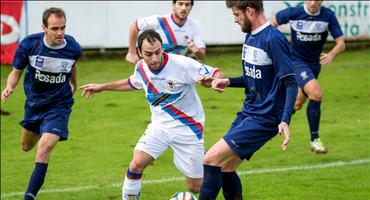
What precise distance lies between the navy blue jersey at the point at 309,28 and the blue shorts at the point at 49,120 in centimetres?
452

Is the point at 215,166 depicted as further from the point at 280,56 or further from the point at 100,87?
the point at 100,87

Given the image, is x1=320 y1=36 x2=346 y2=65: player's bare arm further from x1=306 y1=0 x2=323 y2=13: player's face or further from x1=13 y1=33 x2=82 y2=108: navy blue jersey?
x1=13 y1=33 x2=82 y2=108: navy blue jersey

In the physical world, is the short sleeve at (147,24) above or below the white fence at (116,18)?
above

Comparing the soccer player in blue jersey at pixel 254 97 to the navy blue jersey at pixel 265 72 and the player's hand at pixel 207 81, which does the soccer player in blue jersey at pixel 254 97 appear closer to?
the navy blue jersey at pixel 265 72

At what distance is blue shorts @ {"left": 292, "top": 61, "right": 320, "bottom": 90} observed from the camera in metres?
13.4

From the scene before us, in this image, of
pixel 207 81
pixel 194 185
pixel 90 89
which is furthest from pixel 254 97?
pixel 90 89

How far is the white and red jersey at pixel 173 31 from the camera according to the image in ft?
40.5

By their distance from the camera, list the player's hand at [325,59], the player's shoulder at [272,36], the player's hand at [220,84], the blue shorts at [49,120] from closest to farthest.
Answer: the player's shoulder at [272,36] < the player's hand at [220,84] < the blue shorts at [49,120] < the player's hand at [325,59]

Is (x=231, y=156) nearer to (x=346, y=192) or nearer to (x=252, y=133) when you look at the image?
(x=252, y=133)

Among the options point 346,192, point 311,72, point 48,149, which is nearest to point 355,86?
point 311,72

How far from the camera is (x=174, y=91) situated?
938 centimetres

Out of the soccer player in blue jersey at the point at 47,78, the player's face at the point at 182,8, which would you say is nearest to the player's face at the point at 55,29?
the soccer player in blue jersey at the point at 47,78

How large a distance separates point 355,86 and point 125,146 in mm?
7159

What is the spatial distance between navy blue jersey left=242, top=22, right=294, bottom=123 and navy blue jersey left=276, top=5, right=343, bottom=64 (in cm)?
522
